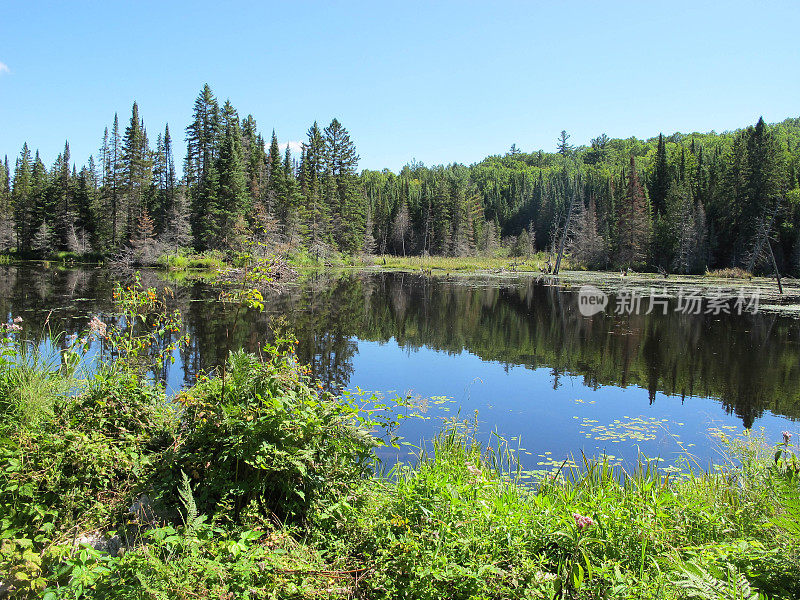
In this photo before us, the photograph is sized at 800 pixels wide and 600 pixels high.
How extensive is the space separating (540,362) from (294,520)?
428 inches

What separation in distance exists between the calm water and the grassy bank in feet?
10.7

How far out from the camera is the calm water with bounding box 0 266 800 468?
8281mm

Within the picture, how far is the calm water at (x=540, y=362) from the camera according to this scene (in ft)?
27.2

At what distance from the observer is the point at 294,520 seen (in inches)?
136

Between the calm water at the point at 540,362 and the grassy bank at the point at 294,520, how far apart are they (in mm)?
3269

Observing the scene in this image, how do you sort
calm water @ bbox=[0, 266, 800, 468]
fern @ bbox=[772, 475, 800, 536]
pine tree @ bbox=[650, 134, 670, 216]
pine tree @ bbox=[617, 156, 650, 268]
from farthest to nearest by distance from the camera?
pine tree @ bbox=[650, 134, 670, 216]
pine tree @ bbox=[617, 156, 650, 268]
calm water @ bbox=[0, 266, 800, 468]
fern @ bbox=[772, 475, 800, 536]

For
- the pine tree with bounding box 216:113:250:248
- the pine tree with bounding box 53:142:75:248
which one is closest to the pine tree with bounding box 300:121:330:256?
the pine tree with bounding box 216:113:250:248

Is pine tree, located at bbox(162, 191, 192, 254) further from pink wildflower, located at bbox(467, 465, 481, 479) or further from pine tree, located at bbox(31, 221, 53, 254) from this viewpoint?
pink wildflower, located at bbox(467, 465, 481, 479)

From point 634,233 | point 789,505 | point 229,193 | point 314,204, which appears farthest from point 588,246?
point 789,505

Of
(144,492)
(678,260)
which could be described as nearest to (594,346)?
(144,492)

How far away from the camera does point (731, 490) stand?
15.1 feet

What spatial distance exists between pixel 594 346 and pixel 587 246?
54.0 meters

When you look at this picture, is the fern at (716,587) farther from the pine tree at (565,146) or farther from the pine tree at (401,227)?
the pine tree at (565,146)

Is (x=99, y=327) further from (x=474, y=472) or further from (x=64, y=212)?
(x=64, y=212)
